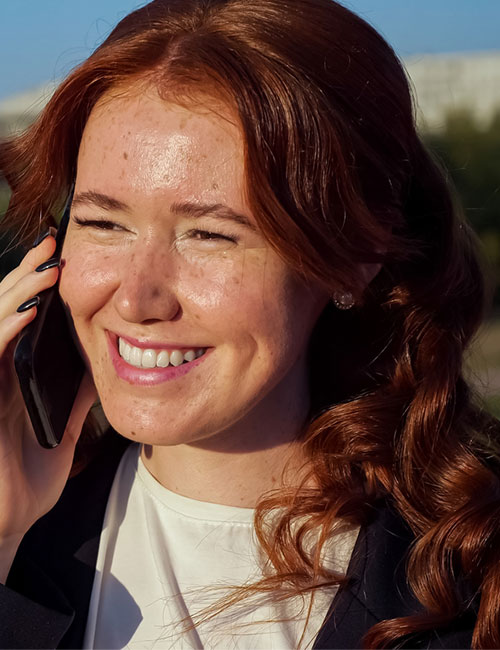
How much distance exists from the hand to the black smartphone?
0.04 meters

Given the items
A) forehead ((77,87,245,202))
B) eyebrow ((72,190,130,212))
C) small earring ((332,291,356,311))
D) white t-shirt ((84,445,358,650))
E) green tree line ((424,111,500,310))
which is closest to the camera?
forehead ((77,87,245,202))

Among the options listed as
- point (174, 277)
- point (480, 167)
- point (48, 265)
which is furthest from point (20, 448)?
point (480, 167)

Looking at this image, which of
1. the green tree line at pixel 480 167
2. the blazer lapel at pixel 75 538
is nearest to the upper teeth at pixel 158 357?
the blazer lapel at pixel 75 538

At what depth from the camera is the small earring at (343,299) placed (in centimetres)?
245

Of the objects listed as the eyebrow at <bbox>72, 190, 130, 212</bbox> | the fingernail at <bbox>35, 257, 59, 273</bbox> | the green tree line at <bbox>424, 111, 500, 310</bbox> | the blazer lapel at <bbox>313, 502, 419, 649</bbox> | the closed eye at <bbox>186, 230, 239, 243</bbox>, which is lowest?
the green tree line at <bbox>424, 111, 500, 310</bbox>

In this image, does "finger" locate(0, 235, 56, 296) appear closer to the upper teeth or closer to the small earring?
the upper teeth

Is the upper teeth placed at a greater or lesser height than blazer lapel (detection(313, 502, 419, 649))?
greater

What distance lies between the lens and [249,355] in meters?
2.23

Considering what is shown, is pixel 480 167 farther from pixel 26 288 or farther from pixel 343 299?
pixel 26 288

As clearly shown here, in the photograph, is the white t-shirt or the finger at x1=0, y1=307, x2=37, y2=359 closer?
the white t-shirt

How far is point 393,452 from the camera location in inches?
103

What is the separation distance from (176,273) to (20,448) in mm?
763

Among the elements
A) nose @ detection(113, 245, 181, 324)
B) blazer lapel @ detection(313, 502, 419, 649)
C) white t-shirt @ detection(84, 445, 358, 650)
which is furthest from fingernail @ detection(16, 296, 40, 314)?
blazer lapel @ detection(313, 502, 419, 649)

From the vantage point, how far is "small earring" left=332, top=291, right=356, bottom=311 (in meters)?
2.45
